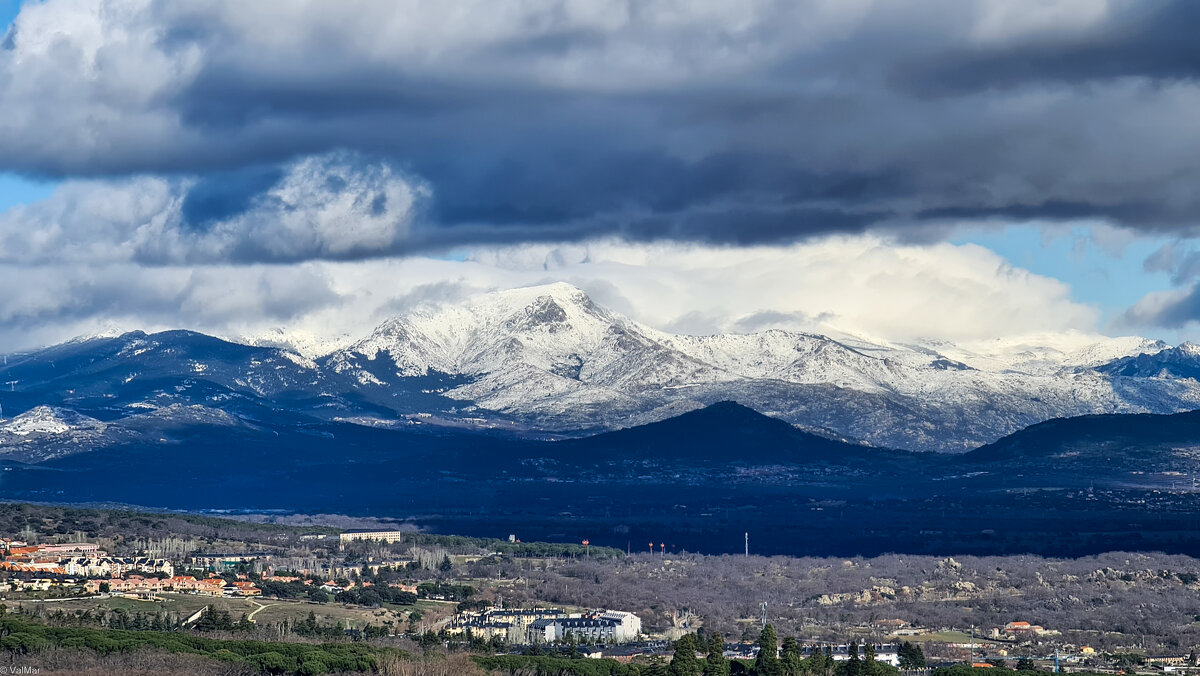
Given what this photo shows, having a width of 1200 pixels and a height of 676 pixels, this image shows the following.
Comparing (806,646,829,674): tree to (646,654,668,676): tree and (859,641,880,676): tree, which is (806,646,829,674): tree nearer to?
(859,641,880,676): tree

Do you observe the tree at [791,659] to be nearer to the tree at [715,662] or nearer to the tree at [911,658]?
the tree at [715,662]

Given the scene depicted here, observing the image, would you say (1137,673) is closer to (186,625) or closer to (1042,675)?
(1042,675)

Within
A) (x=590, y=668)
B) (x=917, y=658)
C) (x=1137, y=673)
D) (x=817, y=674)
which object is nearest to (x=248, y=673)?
(x=590, y=668)

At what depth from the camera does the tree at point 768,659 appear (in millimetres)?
173250

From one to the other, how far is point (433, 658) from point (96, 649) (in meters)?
26.7

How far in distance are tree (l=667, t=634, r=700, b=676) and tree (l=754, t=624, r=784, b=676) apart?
5.18 meters

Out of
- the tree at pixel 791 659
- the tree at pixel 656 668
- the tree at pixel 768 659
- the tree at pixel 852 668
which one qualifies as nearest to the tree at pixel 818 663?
the tree at pixel 791 659

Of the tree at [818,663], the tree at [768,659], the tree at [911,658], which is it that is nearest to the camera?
the tree at [768,659]

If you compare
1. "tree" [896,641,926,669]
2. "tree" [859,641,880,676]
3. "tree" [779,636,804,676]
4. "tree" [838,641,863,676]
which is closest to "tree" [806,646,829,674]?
"tree" [779,636,804,676]

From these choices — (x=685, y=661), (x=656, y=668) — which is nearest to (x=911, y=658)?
(x=685, y=661)

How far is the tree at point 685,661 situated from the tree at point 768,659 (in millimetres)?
5182

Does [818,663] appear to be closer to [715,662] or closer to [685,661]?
[715,662]

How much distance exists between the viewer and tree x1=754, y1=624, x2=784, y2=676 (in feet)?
568

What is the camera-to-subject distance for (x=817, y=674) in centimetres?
17600
